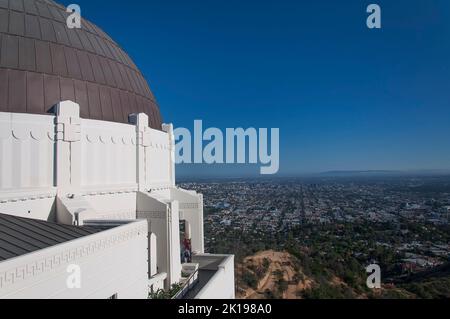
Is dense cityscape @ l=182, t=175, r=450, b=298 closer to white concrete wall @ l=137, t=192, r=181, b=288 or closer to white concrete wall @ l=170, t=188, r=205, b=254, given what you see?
white concrete wall @ l=170, t=188, r=205, b=254

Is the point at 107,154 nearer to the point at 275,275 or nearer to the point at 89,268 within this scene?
the point at 89,268

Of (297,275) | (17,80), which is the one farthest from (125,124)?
(297,275)

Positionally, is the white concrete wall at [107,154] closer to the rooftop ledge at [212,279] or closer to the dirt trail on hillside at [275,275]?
the rooftop ledge at [212,279]

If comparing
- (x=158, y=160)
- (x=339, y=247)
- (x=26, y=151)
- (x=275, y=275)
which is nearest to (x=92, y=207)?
(x=26, y=151)

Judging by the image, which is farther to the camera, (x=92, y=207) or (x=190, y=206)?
(x=190, y=206)

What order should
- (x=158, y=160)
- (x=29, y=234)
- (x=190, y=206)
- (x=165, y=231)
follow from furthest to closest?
(x=190, y=206)
(x=158, y=160)
(x=165, y=231)
(x=29, y=234)
